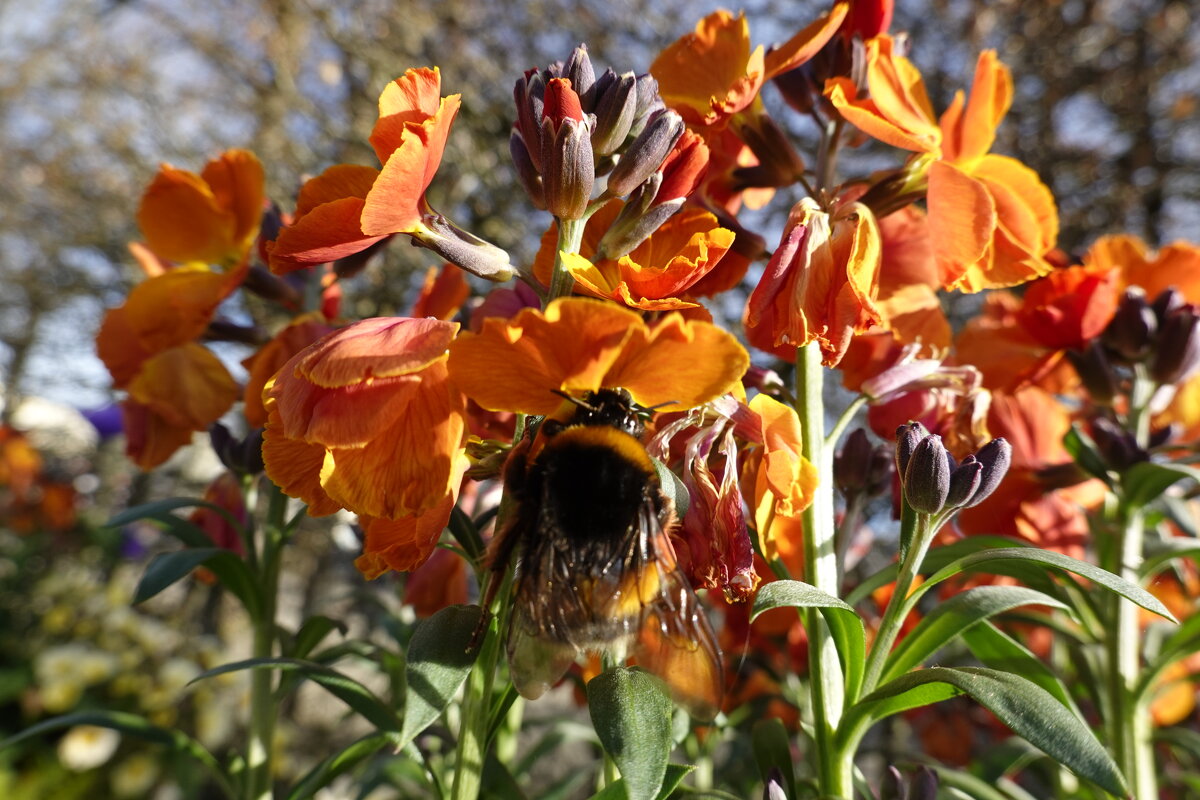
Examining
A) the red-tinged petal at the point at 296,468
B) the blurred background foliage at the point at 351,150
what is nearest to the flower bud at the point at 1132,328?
the red-tinged petal at the point at 296,468

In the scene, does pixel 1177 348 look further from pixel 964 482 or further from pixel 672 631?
pixel 672 631

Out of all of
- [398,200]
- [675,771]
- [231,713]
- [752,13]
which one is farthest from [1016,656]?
[231,713]

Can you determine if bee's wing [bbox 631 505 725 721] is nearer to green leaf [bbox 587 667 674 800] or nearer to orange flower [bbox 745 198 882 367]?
green leaf [bbox 587 667 674 800]

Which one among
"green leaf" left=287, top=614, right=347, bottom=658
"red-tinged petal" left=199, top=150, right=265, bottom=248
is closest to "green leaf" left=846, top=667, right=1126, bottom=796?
"green leaf" left=287, top=614, right=347, bottom=658

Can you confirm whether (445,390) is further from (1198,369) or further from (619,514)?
(1198,369)

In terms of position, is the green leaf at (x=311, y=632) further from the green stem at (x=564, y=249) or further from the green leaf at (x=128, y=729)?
the green stem at (x=564, y=249)
